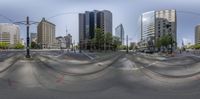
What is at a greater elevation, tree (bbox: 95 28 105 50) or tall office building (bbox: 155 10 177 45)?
tall office building (bbox: 155 10 177 45)

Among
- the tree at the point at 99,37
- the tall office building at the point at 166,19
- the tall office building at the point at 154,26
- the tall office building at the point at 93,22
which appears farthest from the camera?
the tall office building at the point at 93,22

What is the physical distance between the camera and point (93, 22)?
519 ft

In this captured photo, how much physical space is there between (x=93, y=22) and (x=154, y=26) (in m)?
34.1

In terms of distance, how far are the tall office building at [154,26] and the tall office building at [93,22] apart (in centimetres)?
1719

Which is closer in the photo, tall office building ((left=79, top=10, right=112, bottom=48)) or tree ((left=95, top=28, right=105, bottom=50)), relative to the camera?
tree ((left=95, top=28, right=105, bottom=50))

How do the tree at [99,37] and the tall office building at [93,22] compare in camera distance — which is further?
the tall office building at [93,22]

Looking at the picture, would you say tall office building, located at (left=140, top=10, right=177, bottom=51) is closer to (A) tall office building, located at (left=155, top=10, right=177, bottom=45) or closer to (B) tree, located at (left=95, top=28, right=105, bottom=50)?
(A) tall office building, located at (left=155, top=10, right=177, bottom=45)

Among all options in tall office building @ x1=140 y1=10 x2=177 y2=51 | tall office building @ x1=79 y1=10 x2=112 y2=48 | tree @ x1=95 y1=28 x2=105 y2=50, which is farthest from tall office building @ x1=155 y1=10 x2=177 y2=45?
tall office building @ x1=79 y1=10 x2=112 y2=48

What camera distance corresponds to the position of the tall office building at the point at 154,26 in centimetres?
11429

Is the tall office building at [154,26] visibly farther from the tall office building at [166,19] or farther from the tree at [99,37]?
the tree at [99,37]

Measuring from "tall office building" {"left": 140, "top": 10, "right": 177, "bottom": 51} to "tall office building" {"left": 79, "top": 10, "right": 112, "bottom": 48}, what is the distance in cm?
1719

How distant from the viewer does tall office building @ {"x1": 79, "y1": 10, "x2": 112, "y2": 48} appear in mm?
151525

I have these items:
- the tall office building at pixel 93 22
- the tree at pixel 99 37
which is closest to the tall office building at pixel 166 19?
the tree at pixel 99 37

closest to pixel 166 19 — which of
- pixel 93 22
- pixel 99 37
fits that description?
pixel 99 37
